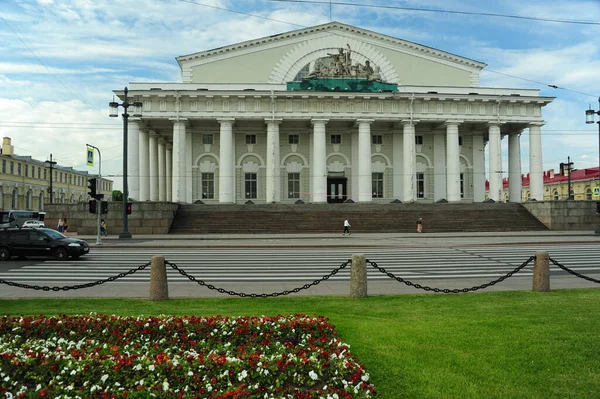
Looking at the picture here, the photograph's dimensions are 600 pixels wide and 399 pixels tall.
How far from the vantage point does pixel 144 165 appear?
165 ft

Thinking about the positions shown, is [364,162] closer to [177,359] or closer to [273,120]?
[273,120]

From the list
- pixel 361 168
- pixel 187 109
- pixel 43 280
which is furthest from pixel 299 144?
pixel 43 280

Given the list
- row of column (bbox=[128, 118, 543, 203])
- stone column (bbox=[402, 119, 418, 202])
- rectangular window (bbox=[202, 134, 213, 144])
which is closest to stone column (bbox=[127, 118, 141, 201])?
row of column (bbox=[128, 118, 543, 203])

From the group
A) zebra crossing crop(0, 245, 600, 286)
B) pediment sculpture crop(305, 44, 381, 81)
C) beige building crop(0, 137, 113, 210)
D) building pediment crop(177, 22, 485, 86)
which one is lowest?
zebra crossing crop(0, 245, 600, 286)

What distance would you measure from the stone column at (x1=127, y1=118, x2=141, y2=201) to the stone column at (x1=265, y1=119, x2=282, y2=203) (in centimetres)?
1347

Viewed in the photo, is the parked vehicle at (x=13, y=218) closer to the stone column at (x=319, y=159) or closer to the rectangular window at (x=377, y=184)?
the stone column at (x=319, y=159)

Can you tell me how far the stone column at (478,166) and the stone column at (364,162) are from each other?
1484cm

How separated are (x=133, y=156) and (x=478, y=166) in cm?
3962

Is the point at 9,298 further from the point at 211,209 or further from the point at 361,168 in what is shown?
the point at 361,168

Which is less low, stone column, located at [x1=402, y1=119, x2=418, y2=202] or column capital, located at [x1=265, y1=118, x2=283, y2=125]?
column capital, located at [x1=265, y1=118, x2=283, y2=125]

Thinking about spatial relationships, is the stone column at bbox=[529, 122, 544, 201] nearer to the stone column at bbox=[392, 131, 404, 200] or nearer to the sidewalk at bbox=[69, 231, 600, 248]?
the stone column at bbox=[392, 131, 404, 200]

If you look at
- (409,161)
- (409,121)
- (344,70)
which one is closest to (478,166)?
(409,161)

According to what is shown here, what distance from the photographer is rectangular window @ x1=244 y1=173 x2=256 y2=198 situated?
5391 centimetres

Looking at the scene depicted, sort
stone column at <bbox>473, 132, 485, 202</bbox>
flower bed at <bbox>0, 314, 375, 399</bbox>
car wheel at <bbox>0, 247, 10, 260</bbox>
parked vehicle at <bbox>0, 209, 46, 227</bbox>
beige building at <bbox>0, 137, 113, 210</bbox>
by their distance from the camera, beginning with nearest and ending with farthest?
flower bed at <bbox>0, 314, 375, 399</bbox>
car wheel at <bbox>0, 247, 10, 260</bbox>
parked vehicle at <bbox>0, 209, 46, 227</bbox>
stone column at <bbox>473, 132, 485, 202</bbox>
beige building at <bbox>0, 137, 113, 210</bbox>
